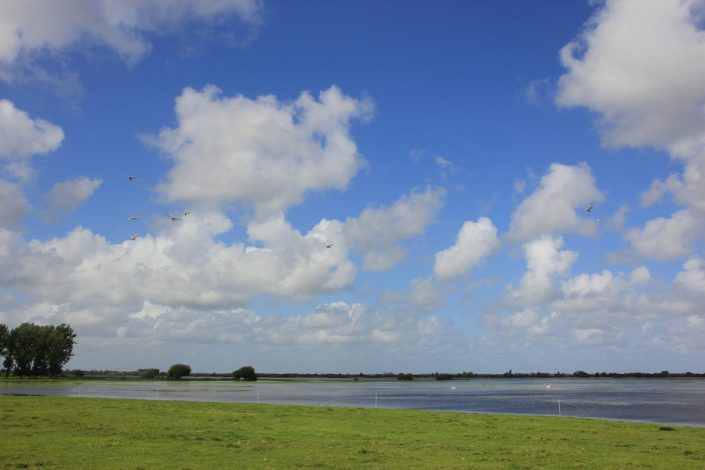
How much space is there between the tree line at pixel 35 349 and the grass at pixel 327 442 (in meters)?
151

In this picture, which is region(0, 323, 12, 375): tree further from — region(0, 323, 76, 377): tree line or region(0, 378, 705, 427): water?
region(0, 378, 705, 427): water

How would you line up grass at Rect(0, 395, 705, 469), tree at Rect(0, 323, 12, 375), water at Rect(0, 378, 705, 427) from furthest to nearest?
tree at Rect(0, 323, 12, 375), water at Rect(0, 378, 705, 427), grass at Rect(0, 395, 705, 469)

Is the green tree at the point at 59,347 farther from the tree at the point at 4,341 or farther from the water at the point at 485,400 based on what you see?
the water at the point at 485,400

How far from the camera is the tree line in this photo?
178 m

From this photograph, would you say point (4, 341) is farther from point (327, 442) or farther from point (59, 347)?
point (327, 442)

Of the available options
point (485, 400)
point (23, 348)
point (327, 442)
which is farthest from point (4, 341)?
point (327, 442)

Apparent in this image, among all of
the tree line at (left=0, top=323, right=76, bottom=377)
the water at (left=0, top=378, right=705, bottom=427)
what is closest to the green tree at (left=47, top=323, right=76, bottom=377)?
the tree line at (left=0, top=323, right=76, bottom=377)

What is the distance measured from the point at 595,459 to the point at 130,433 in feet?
85.8

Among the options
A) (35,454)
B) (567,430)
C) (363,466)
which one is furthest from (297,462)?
(567,430)

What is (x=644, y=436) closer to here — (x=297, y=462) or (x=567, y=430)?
(x=567, y=430)

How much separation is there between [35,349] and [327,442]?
179m

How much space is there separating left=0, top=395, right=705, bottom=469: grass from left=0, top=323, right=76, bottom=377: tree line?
15088cm

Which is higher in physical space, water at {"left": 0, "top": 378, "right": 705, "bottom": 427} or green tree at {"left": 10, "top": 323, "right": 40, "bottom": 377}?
green tree at {"left": 10, "top": 323, "right": 40, "bottom": 377}

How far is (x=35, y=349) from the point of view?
180875mm
